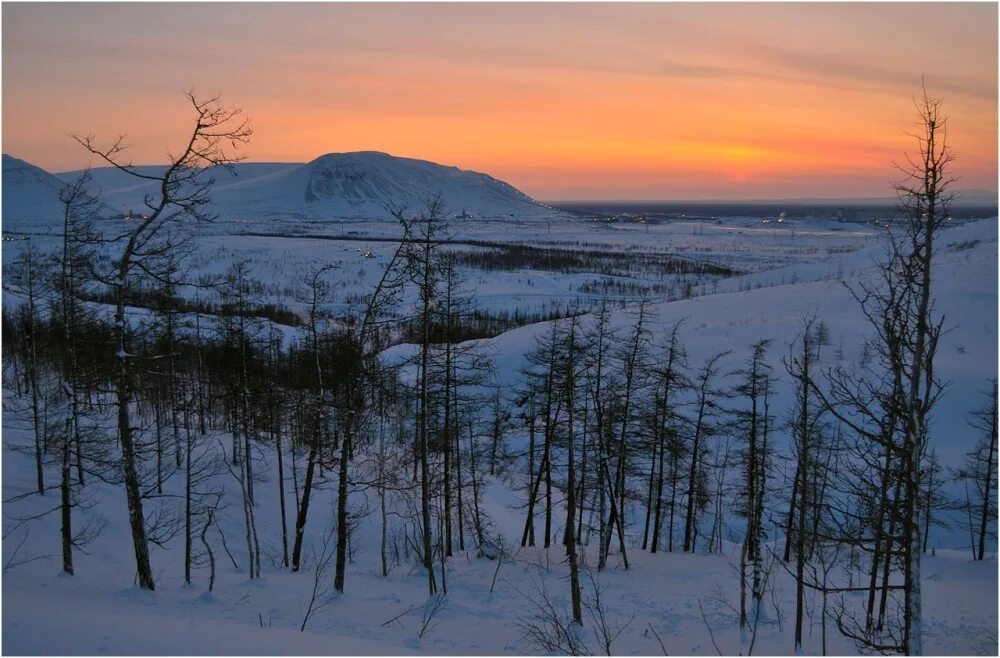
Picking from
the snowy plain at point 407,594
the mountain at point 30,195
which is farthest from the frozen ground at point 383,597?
the mountain at point 30,195

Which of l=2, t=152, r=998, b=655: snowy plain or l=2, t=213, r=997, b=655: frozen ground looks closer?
l=2, t=213, r=997, b=655: frozen ground

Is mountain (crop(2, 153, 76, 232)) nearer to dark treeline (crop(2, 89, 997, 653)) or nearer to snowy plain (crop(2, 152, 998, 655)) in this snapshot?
dark treeline (crop(2, 89, 997, 653))

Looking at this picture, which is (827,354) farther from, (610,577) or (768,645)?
(768,645)

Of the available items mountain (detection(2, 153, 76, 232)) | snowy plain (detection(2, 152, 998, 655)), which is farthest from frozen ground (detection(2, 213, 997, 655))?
mountain (detection(2, 153, 76, 232))

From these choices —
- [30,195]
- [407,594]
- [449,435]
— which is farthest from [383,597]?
[30,195]

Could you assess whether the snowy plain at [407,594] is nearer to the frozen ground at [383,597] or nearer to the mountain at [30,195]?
the frozen ground at [383,597]

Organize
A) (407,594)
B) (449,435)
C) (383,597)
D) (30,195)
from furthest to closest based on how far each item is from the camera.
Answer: (30,195)
(449,435)
(407,594)
(383,597)

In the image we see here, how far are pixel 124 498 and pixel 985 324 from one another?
55.9m

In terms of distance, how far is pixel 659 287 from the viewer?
9094 centimetres

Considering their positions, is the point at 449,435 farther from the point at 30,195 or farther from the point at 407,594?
the point at 30,195

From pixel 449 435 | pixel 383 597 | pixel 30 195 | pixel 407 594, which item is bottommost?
pixel 407 594

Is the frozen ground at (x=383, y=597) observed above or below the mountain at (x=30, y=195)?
below

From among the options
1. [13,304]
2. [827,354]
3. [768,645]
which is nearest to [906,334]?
[768,645]

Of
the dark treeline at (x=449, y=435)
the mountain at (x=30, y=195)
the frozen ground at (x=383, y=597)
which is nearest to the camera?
the frozen ground at (x=383, y=597)
